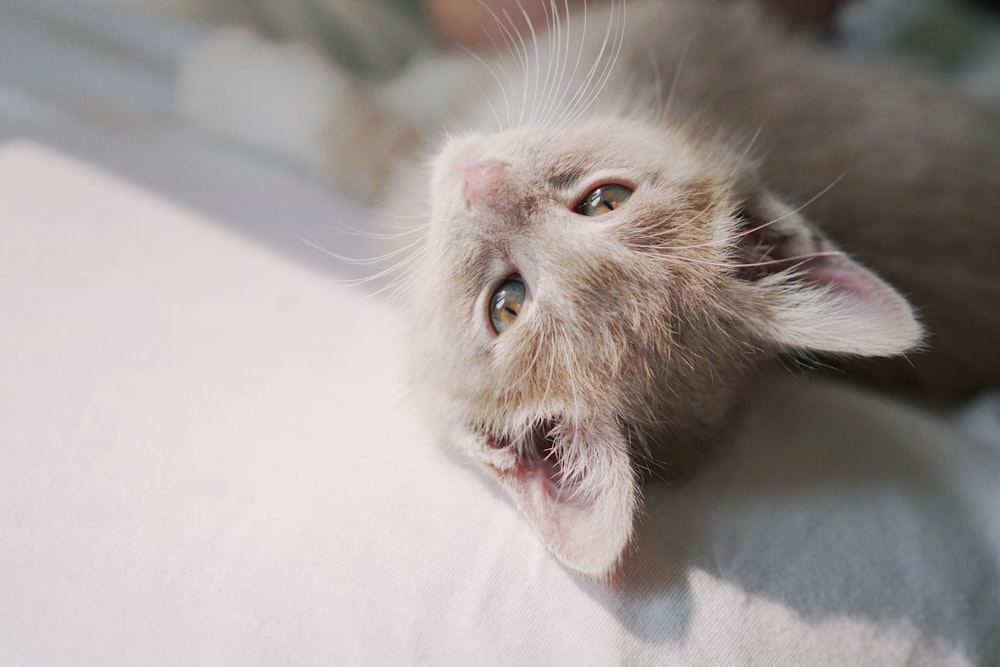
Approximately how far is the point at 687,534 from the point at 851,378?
2.13 feet

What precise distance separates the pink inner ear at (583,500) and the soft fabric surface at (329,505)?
49mm

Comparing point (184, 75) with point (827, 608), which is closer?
point (827, 608)

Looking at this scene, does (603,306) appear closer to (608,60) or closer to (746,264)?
(746,264)

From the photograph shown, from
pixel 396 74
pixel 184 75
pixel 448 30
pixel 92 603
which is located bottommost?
pixel 92 603

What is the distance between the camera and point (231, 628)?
84 centimetres

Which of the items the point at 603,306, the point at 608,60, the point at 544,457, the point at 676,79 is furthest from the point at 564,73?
the point at 544,457

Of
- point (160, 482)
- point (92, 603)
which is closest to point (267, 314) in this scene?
point (160, 482)

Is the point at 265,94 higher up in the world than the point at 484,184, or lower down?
lower down

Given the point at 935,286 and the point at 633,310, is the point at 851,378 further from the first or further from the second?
the point at 633,310

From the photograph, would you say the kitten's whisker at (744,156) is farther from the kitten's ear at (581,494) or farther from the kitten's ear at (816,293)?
the kitten's ear at (581,494)

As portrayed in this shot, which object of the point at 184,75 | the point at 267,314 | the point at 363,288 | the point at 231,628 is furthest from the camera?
the point at 184,75

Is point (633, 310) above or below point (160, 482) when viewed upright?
above

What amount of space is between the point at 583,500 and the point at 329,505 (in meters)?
0.36

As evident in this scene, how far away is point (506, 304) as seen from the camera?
43.3 inches
